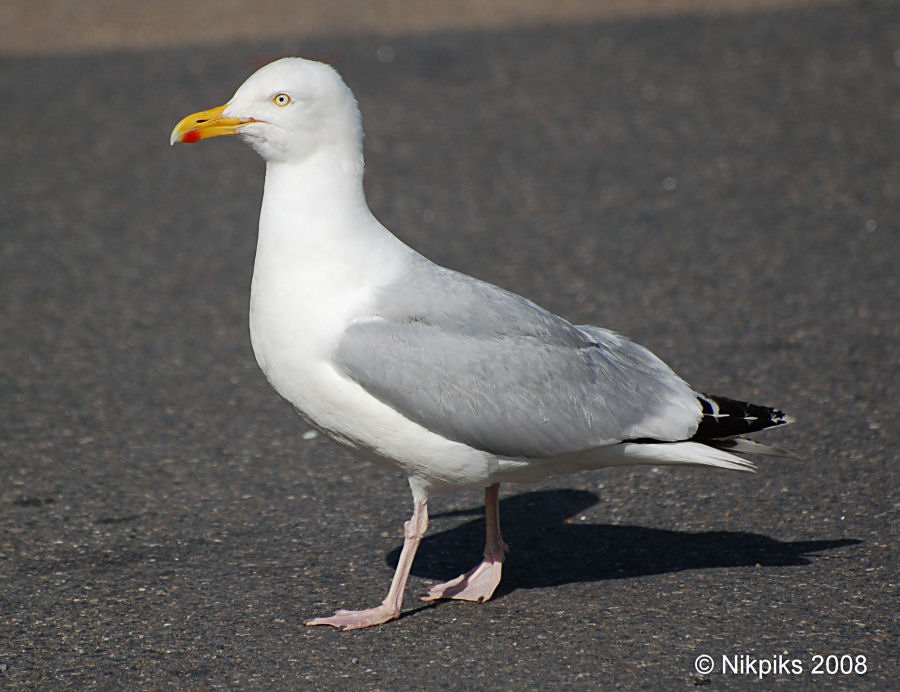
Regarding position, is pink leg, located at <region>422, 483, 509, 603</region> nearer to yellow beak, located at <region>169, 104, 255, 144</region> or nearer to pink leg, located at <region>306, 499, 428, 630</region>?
pink leg, located at <region>306, 499, 428, 630</region>

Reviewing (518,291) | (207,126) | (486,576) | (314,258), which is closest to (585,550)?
(486,576)

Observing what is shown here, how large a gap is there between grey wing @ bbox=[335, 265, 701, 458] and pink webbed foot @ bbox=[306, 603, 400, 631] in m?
0.67

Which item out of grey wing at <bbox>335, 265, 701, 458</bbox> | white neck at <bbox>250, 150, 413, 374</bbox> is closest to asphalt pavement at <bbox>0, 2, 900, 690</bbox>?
grey wing at <bbox>335, 265, 701, 458</bbox>

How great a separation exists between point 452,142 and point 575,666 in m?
6.75

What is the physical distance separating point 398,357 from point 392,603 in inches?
34.6

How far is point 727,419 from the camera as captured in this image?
4141 mm

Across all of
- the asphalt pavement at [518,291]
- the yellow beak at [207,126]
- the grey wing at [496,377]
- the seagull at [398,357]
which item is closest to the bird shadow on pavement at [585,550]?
the asphalt pavement at [518,291]

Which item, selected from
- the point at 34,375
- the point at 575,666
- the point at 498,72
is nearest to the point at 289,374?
the point at 575,666

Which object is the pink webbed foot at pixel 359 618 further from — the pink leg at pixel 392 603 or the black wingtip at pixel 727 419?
the black wingtip at pixel 727 419

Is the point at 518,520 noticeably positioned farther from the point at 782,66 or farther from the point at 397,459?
the point at 782,66

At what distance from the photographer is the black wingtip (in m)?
4.12

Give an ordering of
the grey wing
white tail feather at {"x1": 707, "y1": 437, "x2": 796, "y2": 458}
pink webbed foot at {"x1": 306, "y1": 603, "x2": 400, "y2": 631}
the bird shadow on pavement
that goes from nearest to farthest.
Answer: the grey wing < pink webbed foot at {"x1": 306, "y1": 603, "x2": 400, "y2": 631} < white tail feather at {"x1": 707, "y1": 437, "x2": 796, "y2": 458} < the bird shadow on pavement

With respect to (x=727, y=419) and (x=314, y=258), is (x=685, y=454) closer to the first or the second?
(x=727, y=419)

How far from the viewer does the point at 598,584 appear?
4293 millimetres
